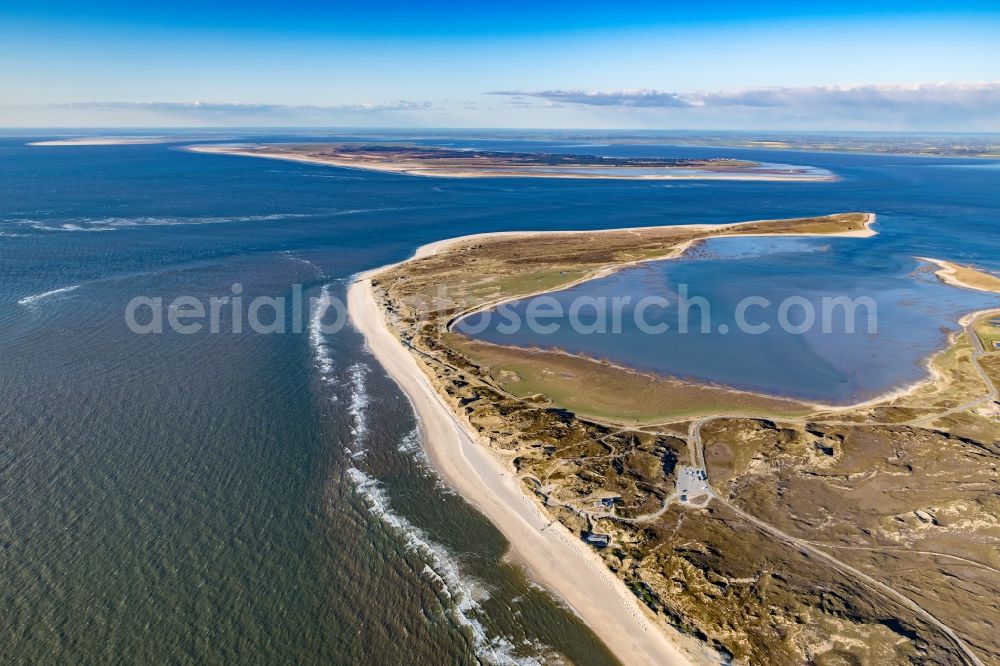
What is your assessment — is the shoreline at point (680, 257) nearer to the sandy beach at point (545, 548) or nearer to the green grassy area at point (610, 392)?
the green grassy area at point (610, 392)

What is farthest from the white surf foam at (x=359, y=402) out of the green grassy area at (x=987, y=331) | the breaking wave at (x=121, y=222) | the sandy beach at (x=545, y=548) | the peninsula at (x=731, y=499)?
the breaking wave at (x=121, y=222)

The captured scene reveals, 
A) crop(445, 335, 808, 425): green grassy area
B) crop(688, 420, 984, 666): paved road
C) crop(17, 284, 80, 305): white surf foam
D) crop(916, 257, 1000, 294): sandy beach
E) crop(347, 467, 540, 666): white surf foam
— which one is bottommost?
crop(347, 467, 540, 666): white surf foam

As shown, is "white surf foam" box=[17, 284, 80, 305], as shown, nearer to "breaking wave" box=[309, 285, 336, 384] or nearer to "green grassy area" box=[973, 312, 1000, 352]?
"breaking wave" box=[309, 285, 336, 384]

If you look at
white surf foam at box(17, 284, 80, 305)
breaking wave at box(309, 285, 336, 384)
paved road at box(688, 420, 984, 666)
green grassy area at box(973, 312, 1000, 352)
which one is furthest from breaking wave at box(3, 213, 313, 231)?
green grassy area at box(973, 312, 1000, 352)

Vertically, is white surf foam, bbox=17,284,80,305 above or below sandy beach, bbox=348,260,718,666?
above

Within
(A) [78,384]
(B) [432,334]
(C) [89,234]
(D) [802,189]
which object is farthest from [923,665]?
(D) [802,189]

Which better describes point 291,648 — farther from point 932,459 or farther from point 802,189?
point 802,189
